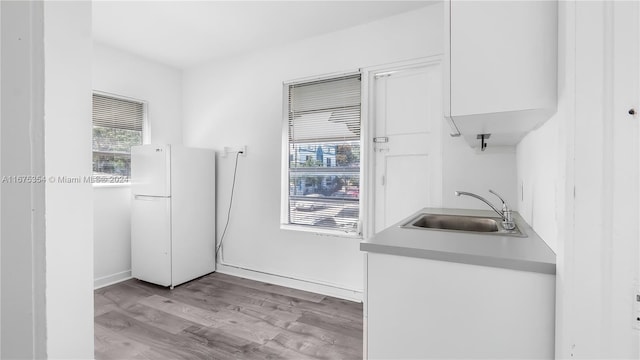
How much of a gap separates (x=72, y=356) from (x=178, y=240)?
6.47ft

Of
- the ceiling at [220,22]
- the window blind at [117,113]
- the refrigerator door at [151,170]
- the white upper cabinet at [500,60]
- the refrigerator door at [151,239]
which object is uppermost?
the ceiling at [220,22]

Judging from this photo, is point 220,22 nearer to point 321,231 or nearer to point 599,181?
point 321,231

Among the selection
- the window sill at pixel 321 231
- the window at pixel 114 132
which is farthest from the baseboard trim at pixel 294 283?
the window at pixel 114 132

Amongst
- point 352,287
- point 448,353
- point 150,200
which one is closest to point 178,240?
point 150,200

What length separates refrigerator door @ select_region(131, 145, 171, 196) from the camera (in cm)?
323

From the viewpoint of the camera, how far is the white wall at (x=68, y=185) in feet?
4.25

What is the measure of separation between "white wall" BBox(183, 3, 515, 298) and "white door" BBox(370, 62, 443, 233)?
13cm

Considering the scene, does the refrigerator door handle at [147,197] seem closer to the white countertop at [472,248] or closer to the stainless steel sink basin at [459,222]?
the stainless steel sink basin at [459,222]

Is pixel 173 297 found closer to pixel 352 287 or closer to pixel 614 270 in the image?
pixel 352 287

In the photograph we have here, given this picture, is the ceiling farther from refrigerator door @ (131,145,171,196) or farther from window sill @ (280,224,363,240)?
window sill @ (280,224,363,240)

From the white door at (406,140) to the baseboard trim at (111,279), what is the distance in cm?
280

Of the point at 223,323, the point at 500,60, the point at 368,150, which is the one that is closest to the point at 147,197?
the point at 223,323

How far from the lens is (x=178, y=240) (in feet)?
10.9

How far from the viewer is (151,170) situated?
3.33 meters
